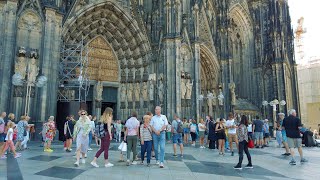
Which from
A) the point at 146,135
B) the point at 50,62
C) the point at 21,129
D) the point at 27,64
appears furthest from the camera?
the point at 50,62

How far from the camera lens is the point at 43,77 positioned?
14.1 m

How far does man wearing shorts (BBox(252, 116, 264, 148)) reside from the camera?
13.6m

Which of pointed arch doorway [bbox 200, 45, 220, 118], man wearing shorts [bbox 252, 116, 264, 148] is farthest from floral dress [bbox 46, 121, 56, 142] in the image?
pointed arch doorway [bbox 200, 45, 220, 118]

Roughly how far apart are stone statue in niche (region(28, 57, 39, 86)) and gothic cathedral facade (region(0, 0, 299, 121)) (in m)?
0.06

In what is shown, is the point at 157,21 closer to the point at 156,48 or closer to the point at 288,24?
the point at 156,48

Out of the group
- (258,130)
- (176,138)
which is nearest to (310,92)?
(258,130)

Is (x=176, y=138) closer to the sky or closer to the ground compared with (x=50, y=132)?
closer to the ground

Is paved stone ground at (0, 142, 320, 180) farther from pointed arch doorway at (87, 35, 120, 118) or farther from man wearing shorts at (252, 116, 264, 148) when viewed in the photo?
pointed arch doorway at (87, 35, 120, 118)

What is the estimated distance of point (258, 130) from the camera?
45.1 feet

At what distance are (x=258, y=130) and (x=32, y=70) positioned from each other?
12480 millimetres

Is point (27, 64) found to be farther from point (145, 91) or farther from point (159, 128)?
point (159, 128)

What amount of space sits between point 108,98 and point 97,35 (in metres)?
5.06

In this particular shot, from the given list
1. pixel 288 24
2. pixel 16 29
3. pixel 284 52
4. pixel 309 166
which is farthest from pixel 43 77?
pixel 288 24

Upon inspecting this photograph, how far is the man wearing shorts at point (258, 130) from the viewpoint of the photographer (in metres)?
13.6
